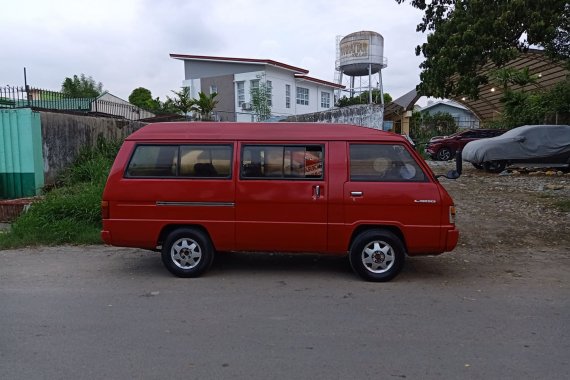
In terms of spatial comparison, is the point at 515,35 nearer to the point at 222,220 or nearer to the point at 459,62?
the point at 459,62

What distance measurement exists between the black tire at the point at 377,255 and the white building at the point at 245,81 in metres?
24.5

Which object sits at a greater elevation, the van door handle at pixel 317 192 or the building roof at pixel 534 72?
the building roof at pixel 534 72

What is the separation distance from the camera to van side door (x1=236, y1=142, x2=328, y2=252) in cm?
569

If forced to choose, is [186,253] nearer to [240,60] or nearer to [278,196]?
[278,196]

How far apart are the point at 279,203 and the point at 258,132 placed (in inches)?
36.8

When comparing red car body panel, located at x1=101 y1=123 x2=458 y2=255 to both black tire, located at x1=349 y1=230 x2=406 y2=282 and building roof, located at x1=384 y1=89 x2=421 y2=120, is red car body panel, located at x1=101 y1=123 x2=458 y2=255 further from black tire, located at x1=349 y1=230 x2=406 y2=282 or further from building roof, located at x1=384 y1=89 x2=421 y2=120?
building roof, located at x1=384 y1=89 x2=421 y2=120

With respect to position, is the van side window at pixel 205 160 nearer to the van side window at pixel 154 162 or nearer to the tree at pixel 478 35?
the van side window at pixel 154 162

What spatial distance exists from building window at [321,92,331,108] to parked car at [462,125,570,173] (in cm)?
2449

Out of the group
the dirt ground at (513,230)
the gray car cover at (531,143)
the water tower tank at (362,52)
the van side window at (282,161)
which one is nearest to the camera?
the van side window at (282,161)

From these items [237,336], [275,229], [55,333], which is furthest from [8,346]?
[275,229]

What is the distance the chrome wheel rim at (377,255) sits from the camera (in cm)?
567

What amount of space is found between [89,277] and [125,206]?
42.1 inches

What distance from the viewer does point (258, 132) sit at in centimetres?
590

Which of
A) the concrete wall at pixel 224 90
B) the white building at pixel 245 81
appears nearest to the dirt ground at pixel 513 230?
the white building at pixel 245 81
